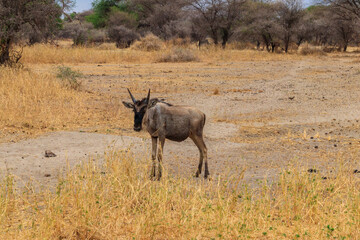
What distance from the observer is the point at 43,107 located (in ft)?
34.6

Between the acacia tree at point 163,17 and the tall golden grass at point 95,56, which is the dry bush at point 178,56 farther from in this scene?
the acacia tree at point 163,17

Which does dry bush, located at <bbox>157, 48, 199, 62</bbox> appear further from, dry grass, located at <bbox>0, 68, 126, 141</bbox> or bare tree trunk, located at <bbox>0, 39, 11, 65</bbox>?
dry grass, located at <bbox>0, 68, 126, 141</bbox>

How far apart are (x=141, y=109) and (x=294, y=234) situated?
274 cm

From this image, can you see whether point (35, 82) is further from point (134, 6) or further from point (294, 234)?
point (134, 6)

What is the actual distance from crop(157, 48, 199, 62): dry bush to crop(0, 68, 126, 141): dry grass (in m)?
11.1

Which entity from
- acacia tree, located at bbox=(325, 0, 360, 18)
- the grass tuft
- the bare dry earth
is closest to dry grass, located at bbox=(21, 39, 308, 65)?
the bare dry earth

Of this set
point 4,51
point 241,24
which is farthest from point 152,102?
point 241,24

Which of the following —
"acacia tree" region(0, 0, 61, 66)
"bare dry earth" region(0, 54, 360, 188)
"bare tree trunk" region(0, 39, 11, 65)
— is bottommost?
"bare dry earth" region(0, 54, 360, 188)

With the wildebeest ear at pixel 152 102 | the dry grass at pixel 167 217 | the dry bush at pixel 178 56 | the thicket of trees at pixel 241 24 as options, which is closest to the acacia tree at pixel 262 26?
the thicket of trees at pixel 241 24

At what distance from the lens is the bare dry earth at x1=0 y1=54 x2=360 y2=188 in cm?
714

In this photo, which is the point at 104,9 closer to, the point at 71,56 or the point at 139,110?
the point at 71,56

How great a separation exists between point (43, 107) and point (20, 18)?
6.18 metres

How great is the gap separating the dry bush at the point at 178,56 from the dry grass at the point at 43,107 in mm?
11144

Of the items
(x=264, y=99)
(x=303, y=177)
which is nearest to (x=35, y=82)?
(x=264, y=99)
